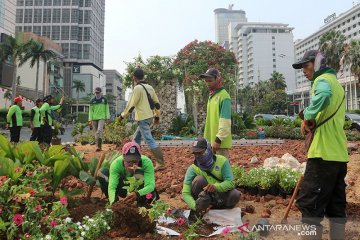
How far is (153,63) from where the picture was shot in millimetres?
17422

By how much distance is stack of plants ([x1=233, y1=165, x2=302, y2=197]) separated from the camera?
4.43m

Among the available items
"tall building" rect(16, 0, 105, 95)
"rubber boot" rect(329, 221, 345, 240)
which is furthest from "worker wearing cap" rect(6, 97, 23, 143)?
"tall building" rect(16, 0, 105, 95)

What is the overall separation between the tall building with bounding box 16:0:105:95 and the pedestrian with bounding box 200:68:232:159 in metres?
86.7

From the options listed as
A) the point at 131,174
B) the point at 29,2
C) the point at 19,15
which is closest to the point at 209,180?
the point at 131,174

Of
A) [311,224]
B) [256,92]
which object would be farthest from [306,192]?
[256,92]

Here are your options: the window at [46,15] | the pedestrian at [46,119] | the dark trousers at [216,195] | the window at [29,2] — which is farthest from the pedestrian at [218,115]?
the window at [29,2]

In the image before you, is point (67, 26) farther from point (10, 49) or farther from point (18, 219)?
point (18, 219)

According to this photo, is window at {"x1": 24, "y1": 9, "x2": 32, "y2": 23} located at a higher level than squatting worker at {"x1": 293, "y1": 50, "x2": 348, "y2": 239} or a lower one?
higher

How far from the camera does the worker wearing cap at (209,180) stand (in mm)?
3484

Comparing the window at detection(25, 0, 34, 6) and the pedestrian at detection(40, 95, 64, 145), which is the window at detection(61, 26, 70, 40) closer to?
the window at detection(25, 0, 34, 6)

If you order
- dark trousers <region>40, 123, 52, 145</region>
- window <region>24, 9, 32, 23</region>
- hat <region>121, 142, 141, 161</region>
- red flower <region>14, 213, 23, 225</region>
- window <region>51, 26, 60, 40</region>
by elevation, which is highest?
window <region>24, 9, 32, 23</region>

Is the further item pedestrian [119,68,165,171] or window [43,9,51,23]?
window [43,9,51,23]

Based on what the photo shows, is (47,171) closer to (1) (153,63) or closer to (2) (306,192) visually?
(2) (306,192)

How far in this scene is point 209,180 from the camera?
3652 mm
